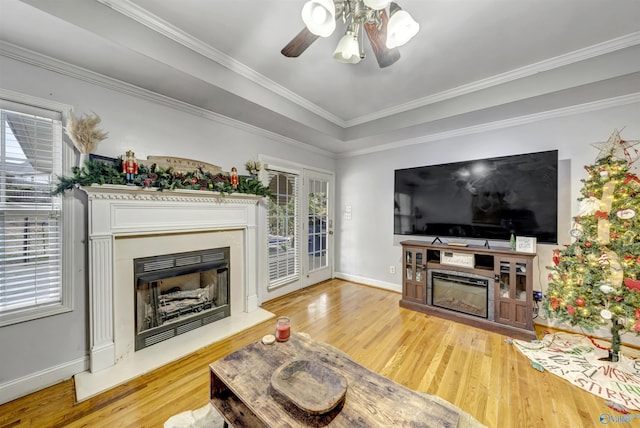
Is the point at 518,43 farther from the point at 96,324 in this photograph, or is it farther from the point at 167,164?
the point at 96,324

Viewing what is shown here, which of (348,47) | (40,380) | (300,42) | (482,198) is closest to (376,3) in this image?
(348,47)

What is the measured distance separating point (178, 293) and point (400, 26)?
309cm

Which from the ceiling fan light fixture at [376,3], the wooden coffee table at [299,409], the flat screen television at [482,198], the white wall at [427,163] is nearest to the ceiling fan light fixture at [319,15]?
the ceiling fan light fixture at [376,3]

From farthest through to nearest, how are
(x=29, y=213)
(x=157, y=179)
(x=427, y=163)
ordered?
1. (x=427, y=163)
2. (x=157, y=179)
3. (x=29, y=213)

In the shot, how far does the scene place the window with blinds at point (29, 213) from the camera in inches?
66.7

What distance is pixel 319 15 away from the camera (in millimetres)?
1196

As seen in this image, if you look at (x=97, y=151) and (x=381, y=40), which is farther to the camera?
(x=97, y=151)

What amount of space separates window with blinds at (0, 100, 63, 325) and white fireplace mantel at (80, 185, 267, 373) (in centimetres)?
26

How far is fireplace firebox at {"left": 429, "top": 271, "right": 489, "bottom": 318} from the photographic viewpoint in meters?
2.78

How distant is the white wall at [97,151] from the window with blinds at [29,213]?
12 centimetres

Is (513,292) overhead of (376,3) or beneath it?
beneath

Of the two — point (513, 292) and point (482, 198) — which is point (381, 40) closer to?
point (482, 198)

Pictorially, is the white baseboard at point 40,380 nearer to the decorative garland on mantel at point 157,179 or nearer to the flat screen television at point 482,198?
the decorative garland on mantel at point 157,179

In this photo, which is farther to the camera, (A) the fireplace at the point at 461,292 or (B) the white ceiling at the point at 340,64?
(A) the fireplace at the point at 461,292
